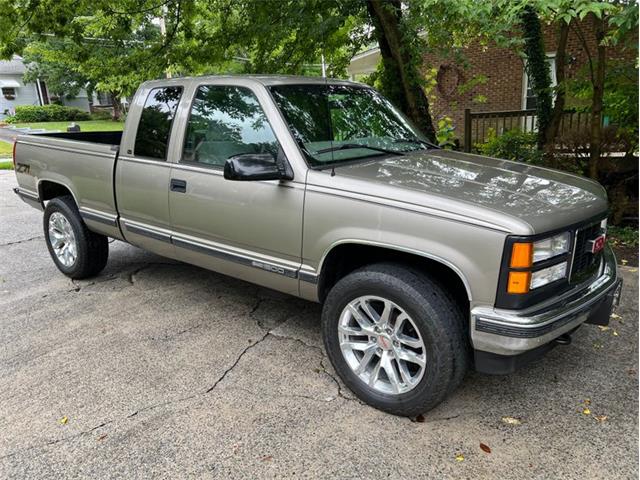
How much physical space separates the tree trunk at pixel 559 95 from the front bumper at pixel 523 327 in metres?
4.37

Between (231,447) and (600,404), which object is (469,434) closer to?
(600,404)

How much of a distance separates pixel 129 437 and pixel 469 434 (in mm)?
1855

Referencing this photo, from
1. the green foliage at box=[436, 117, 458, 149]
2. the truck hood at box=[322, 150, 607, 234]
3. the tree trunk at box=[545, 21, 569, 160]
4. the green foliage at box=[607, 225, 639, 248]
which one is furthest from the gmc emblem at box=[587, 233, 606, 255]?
the green foliage at box=[436, 117, 458, 149]

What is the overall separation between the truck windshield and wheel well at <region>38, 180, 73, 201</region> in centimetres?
299

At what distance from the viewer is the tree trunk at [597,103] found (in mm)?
5805

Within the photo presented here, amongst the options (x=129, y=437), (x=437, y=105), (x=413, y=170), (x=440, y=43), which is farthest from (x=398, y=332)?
(x=437, y=105)

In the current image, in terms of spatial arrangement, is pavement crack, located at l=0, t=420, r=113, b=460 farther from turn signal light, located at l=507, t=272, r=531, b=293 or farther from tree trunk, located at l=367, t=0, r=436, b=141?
tree trunk, located at l=367, t=0, r=436, b=141

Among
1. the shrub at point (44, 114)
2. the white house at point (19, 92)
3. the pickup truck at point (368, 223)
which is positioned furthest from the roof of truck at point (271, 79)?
the white house at point (19, 92)

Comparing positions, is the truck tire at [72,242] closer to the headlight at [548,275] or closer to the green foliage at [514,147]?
the headlight at [548,275]

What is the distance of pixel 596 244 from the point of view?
3.05 meters

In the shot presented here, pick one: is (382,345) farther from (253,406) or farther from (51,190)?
(51,190)

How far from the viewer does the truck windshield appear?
3.47 metres

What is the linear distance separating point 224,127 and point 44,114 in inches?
1487

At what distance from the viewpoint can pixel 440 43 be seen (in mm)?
5770
